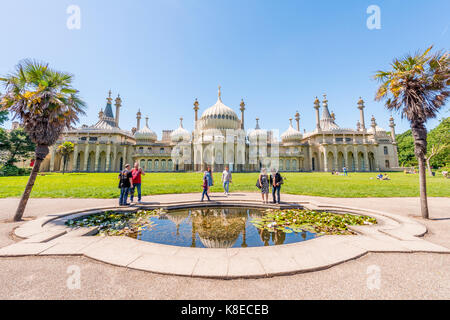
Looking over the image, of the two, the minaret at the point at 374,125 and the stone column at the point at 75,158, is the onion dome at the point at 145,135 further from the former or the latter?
the minaret at the point at 374,125

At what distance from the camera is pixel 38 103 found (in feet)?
20.6

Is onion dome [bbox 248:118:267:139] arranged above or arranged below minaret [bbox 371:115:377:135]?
below

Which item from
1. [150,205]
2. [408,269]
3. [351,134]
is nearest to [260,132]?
[351,134]

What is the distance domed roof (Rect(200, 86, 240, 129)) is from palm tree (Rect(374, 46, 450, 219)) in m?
41.3

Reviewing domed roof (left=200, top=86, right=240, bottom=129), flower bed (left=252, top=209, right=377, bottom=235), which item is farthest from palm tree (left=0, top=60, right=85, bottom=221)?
domed roof (left=200, top=86, right=240, bottom=129)

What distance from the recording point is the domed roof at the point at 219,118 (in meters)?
47.0

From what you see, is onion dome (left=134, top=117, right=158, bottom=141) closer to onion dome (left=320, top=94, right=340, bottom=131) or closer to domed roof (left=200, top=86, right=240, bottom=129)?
domed roof (left=200, top=86, right=240, bottom=129)

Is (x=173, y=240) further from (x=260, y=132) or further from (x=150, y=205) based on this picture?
(x=260, y=132)

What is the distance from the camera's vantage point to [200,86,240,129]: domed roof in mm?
47031

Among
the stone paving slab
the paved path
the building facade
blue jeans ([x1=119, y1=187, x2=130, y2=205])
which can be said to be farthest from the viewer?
the building facade

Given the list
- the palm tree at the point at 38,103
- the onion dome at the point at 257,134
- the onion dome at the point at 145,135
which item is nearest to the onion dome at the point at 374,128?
the onion dome at the point at 257,134

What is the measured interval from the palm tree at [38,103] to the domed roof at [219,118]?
40.9 meters

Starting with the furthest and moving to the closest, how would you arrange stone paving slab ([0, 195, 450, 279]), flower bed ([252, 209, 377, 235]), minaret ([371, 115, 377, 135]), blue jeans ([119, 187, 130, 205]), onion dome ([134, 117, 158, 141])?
onion dome ([134, 117, 158, 141]), minaret ([371, 115, 377, 135]), blue jeans ([119, 187, 130, 205]), flower bed ([252, 209, 377, 235]), stone paving slab ([0, 195, 450, 279])
